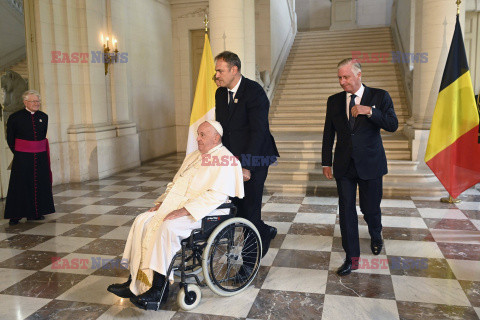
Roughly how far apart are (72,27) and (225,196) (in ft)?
20.1

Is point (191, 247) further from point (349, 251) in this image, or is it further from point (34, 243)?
point (34, 243)

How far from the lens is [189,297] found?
3061mm

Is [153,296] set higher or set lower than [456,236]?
higher

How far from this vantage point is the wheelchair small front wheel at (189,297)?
9.98 feet

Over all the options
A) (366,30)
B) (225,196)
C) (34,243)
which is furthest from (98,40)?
(366,30)

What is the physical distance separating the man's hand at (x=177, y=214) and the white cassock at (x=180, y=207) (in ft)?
0.09

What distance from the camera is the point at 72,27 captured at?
796 cm

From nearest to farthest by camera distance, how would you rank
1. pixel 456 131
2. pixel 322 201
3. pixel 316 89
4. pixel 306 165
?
pixel 456 131 < pixel 322 201 < pixel 306 165 < pixel 316 89

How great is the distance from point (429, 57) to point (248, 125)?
4.62m

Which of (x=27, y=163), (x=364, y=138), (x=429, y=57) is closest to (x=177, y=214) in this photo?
(x=364, y=138)

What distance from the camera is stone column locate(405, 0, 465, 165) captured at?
6.80 meters

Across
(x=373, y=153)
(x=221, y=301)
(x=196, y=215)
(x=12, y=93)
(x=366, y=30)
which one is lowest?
(x=221, y=301)

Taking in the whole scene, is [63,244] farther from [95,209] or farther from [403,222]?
[403,222]

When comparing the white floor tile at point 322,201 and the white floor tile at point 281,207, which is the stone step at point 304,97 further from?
the white floor tile at point 281,207
